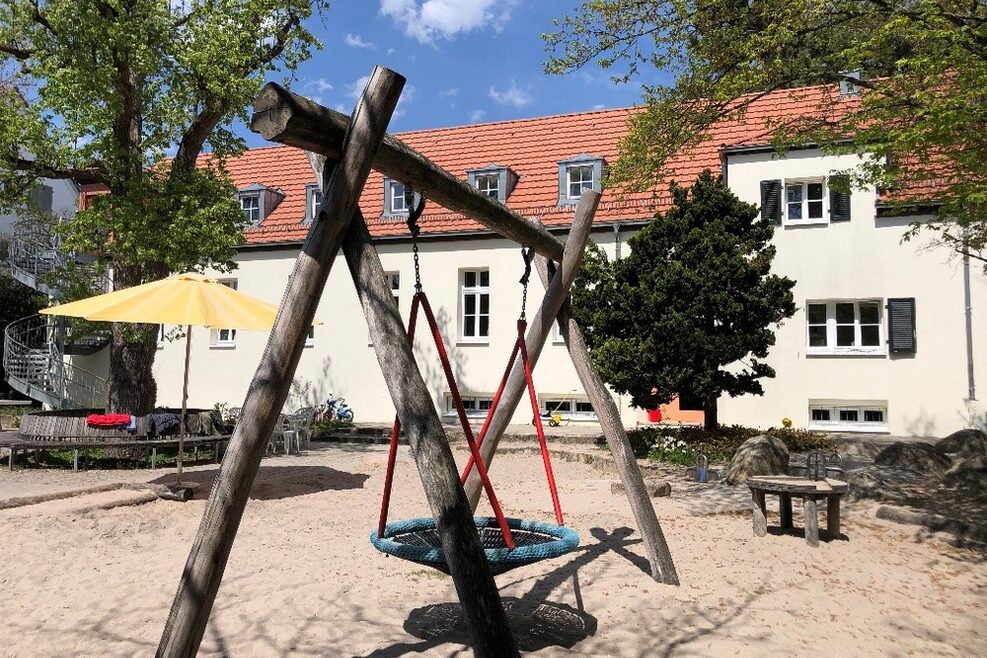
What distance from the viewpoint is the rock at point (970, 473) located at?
9684mm

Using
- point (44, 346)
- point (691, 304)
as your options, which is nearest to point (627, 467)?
point (691, 304)

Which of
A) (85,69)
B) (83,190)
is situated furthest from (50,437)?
(83,190)

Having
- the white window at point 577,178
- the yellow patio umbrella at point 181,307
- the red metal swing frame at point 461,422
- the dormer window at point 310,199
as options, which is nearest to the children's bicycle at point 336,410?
the dormer window at point 310,199

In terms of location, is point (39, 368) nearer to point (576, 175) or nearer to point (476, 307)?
point (476, 307)

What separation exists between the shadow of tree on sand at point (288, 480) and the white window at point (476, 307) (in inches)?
306

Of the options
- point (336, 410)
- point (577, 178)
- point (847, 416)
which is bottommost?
point (336, 410)

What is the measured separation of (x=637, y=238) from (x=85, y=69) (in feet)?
28.3

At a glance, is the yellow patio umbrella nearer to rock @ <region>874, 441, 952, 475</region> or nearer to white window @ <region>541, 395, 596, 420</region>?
rock @ <region>874, 441, 952, 475</region>

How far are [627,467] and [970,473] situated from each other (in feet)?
22.7

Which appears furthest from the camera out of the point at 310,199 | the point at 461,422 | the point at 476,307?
the point at 310,199

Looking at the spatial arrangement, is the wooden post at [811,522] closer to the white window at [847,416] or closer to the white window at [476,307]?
the white window at [847,416]

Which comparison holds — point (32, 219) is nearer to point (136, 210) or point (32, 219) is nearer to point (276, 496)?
point (136, 210)

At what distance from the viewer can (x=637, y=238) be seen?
1292cm

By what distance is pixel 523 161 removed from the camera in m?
20.3
